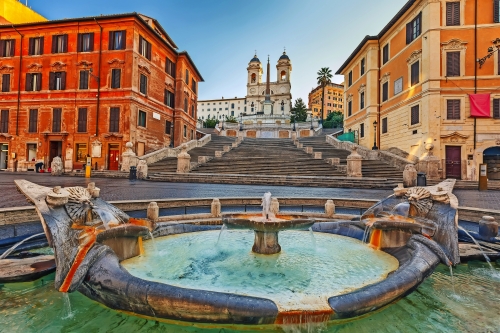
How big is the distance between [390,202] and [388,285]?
3.42 meters

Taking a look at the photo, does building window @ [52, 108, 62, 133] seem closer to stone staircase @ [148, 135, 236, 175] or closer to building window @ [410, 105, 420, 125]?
stone staircase @ [148, 135, 236, 175]

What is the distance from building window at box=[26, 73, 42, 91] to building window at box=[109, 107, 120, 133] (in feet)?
29.1

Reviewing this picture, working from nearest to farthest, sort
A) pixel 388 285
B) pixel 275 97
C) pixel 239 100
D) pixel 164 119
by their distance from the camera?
pixel 388 285 < pixel 164 119 < pixel 275 97 < pixel 239 100

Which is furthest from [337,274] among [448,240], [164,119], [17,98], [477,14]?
[17,98]

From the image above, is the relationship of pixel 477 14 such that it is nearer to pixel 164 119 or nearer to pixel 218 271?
pixel 218 271

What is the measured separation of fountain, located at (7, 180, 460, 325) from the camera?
2850 mm

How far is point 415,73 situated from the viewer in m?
23.4

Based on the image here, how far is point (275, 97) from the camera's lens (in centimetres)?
8944

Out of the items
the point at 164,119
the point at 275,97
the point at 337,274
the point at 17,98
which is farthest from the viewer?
the point at 275,97

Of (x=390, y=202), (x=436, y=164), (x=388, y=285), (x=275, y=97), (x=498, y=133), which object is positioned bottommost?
(x=388, y=285)

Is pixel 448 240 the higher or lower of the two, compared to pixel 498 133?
lower

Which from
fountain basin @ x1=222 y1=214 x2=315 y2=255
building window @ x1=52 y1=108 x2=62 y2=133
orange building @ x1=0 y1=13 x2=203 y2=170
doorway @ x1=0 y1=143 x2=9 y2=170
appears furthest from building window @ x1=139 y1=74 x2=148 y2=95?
fountain basin @ x1=222 y1=214 x2=315 y2=255

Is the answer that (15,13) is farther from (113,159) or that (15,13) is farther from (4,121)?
(113,159)

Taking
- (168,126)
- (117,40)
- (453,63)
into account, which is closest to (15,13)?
(117,40)
